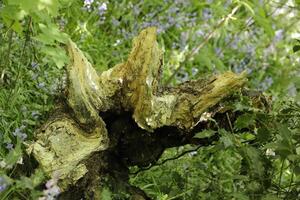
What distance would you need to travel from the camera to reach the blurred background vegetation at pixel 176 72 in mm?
2490

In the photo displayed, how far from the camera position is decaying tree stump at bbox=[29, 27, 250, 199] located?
98.8 inches

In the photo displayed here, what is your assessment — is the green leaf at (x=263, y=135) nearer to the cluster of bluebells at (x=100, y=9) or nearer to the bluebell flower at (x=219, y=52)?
the cluster of bluebells at (x=100, y=9)

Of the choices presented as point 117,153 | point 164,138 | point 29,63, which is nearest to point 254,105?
point 164,138

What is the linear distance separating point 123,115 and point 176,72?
1572mm

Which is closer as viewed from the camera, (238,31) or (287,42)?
(238,31)

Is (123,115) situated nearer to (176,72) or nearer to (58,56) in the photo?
(58,56)

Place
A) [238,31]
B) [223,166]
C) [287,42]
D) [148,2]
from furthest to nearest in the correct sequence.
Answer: [287,42], [238,31], [148,2], [223,166]

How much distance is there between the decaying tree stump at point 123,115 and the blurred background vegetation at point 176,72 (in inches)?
4.8

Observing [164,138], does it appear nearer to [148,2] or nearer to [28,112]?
[28,112]

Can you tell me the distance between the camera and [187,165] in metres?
3.52

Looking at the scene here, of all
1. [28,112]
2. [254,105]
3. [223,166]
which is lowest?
[223,166]

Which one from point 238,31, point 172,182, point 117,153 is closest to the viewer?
point 117,153

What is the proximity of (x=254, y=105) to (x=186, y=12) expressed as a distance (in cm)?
283

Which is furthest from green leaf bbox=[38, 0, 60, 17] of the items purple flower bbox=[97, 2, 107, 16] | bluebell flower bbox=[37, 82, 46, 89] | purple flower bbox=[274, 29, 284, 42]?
purple flower bbox=[274, 29, 284, 42]
